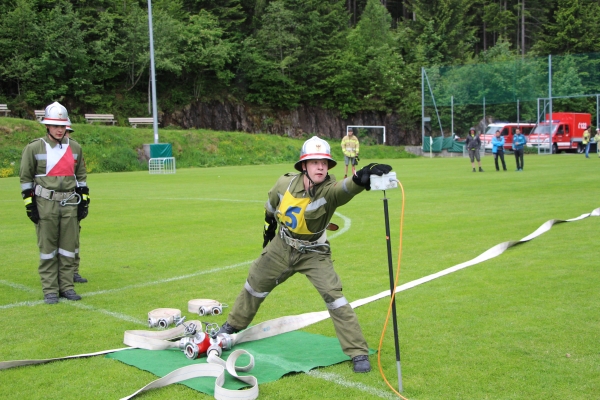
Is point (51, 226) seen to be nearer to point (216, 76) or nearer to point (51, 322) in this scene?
point (51, 322)

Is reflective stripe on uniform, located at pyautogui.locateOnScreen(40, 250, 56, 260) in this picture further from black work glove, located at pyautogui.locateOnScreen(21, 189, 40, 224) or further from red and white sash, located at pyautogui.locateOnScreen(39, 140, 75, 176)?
red and white sash, located at pyautogui.locateOnScreen(39, 140, 75, 176)

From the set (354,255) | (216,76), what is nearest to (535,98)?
(216,76)

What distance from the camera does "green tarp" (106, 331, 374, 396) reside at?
5.01 m

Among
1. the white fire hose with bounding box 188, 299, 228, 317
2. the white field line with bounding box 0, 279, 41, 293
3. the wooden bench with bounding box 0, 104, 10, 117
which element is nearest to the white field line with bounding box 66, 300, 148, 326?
the white fire hose with bounding box 188, 299, 228, 317

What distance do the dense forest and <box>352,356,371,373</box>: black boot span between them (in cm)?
4632

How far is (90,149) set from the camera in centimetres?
3769

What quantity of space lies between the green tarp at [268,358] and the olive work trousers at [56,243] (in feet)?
8.19

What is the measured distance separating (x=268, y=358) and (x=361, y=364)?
0.89m

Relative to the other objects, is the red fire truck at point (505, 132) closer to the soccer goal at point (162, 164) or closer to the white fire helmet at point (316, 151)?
the soccer goal at point (162, 164)

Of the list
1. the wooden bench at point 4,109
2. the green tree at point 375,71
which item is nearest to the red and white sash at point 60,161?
the wooden bench at point 4,109

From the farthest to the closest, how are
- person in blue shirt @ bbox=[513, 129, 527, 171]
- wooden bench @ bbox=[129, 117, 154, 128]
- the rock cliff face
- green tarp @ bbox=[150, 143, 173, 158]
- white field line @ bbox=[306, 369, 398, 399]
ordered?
the rock cliff face → wooden bench @ bbox=[129, 117, 154, 128] → green tarp @ bbox=[150, 143, 173, 158] → person in blue shirt @ bbox=[513, 129, 527, 171] → white field line @ bbox=[306, 369, 398, 399]

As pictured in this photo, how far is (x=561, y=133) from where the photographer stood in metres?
49.0

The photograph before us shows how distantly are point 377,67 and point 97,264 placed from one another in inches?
2378

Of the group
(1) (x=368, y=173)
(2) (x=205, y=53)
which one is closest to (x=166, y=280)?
(1) (x=368, y=173)
